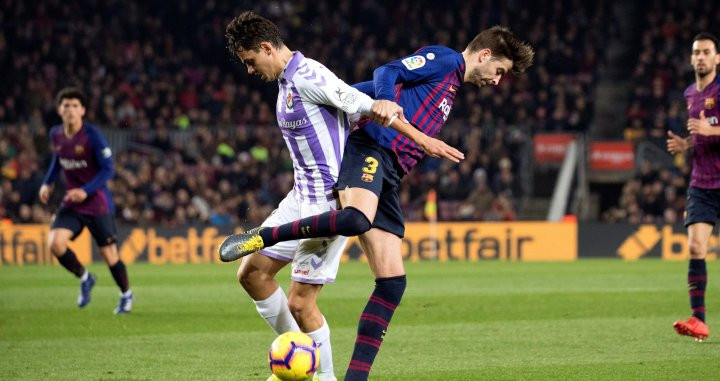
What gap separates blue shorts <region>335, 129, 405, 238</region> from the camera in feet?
19.2

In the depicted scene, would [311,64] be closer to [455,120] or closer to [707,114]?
[707,114]

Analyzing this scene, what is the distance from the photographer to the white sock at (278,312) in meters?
6.38

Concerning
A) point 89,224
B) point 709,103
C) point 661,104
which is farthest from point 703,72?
point 661,104

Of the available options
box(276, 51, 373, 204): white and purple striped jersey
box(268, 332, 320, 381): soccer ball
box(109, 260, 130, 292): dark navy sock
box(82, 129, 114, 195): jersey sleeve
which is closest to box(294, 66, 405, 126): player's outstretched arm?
box(276, 51, 373, 204): white and purple striped jersey

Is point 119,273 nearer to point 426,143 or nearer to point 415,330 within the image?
point 415,330

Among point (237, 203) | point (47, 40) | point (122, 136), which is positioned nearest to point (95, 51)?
point (47, 40)

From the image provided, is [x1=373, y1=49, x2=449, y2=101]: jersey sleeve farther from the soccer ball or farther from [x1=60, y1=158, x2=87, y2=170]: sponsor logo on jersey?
[x1=60, y1=158, x2=87, y2=170]: sponsor logo on jersey

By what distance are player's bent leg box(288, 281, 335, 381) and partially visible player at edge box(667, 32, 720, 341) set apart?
3.72m

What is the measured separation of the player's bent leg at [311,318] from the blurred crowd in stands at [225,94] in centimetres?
1573

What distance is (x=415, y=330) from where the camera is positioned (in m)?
9.32

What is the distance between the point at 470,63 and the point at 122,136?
17650 millimetres

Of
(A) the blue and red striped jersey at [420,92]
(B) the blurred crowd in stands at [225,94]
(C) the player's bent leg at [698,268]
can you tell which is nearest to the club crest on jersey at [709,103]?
(C) the player's bent leg at [698,268]

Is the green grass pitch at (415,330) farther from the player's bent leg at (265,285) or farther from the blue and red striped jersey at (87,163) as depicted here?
the blue and red striped jersey at (87,163)

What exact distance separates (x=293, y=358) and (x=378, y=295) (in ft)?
1.89
